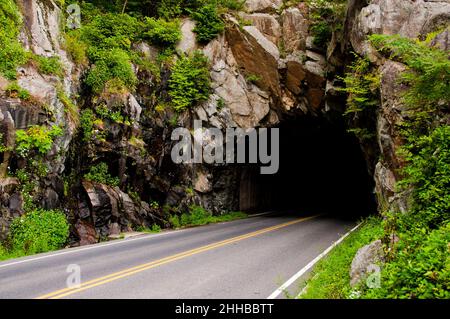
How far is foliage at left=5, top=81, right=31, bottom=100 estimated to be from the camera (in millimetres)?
13156

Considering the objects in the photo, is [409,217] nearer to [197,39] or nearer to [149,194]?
[149,194]

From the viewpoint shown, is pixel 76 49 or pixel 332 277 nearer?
pixel 332 277

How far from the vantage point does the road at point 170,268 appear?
661 cm

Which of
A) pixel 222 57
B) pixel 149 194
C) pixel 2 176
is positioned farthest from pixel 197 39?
pixel 2 176

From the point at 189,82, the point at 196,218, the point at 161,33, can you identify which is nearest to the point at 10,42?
the point at 161,33

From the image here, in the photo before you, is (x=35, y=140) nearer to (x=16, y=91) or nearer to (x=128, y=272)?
(x=16, y=91)

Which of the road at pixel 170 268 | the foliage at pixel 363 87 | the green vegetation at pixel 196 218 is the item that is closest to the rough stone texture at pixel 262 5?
the foliage at pixel 363 87

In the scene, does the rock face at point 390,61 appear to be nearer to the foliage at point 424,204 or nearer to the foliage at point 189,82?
the foliage at point 424,204

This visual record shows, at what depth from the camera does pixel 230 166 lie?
23516 millimetres

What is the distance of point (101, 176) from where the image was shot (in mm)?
15977

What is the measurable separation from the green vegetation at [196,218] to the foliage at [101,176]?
379cm

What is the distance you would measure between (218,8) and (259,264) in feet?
65.4

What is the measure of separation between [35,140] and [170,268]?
26.4 feet

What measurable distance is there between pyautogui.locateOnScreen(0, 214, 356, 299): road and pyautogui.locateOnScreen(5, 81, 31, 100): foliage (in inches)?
252
